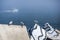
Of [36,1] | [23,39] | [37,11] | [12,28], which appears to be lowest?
[23,39]

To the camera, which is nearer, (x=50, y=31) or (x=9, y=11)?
(x=9, y=11)

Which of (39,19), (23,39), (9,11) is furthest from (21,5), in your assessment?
(23,39)

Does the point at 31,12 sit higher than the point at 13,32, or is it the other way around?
the point at 31,12

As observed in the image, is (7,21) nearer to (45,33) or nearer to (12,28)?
(12,28)

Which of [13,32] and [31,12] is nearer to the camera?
[13,32]

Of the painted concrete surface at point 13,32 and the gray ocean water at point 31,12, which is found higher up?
the gray ocean water at point 31,12

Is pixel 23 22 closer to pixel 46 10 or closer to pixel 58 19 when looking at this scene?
pixel 46 10

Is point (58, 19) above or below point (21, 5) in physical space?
below

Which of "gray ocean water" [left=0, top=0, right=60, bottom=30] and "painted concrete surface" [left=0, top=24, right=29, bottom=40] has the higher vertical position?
"gray ocean water" [left=0, top=0, right=60, bottom=30]
